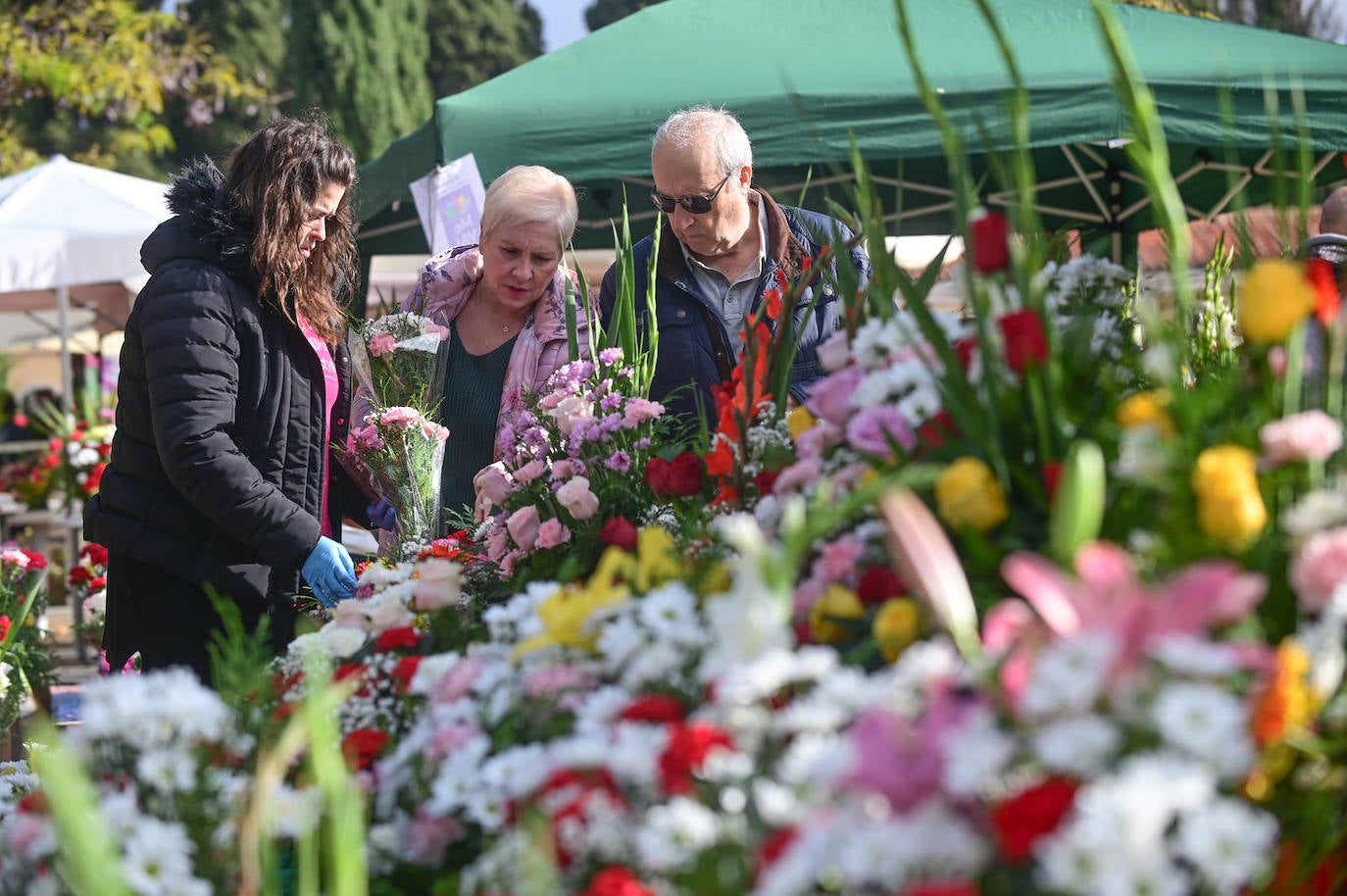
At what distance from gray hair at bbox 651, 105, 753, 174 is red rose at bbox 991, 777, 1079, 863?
189cm

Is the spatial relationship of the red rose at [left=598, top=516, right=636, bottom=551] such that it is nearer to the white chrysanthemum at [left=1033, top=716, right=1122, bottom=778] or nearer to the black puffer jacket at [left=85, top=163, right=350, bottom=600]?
the white chrysanthemum at [left=1033, top=716, right=1122, bottom=778]

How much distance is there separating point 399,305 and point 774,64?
2.34 metres

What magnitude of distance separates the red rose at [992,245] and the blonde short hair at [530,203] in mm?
1429

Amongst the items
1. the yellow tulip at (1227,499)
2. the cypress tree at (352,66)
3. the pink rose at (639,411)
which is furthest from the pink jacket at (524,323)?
the cypress tree at (352,66)

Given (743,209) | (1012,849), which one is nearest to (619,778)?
(1012,849)

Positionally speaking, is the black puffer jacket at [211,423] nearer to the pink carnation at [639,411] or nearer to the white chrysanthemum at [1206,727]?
the pink carnation at [639,411]

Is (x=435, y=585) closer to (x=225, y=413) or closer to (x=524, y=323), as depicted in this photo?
(x=225, y=413)

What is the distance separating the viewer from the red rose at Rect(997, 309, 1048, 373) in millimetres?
1002

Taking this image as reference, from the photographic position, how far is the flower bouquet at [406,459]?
2109mm

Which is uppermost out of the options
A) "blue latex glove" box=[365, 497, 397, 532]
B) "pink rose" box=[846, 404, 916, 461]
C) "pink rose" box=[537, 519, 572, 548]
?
"pink rose" box=[846, 404, 916, 461]

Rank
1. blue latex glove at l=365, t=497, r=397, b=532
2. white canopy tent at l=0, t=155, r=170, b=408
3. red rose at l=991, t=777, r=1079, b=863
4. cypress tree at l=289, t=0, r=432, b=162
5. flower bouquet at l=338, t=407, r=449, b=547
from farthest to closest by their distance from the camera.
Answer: cypress tree at l=289, t=0, r=432, b=162 < white canopy tent at l=0, t=155, r=170, b=408 < blue latex glove at l=365, t=497, r=397, b=532 < flower bouquet at l=338, t=407, r=449, b=547 < red rose at l=991, t=777, r=1079, b=863

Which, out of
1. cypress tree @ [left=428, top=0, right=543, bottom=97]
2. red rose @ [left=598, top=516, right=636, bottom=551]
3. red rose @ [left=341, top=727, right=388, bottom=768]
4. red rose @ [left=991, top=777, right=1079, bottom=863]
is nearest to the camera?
red rose @ [left=991, top=777, right=1079, bottom=863]

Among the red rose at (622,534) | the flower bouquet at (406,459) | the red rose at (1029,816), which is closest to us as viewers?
the red rose at (1029,816)

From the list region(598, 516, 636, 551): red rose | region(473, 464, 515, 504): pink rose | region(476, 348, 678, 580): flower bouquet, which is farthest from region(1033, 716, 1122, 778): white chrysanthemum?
region(473, 464, 515, 504): pink rose
